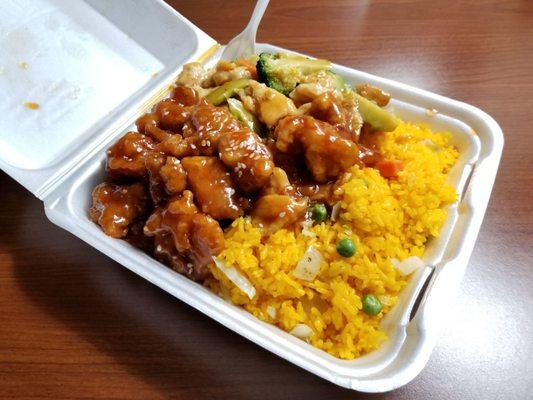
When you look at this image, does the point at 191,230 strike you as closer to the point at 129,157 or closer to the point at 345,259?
the point at 129,157

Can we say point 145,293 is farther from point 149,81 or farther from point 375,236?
point 149,81

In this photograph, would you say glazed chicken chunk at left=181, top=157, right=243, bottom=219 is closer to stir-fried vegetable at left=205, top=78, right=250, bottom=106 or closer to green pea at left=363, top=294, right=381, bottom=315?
stir-fried vegetable at left=205, top=78, right=250, bottom=106

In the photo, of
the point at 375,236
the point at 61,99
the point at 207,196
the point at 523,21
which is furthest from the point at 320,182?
the point at 523,21

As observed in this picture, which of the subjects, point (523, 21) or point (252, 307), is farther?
point (523, 21)

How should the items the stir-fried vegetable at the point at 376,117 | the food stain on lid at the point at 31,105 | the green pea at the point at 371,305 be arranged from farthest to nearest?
the food stain on lid at the point at 31,105
the stir-fried vegetable at the point at 376,117
the green pea at the point at 371,305

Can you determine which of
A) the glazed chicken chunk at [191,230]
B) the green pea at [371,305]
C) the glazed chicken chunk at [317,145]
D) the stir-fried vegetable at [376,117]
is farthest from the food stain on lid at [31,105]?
the green pea at [371,305]

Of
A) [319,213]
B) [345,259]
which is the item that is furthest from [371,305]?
[319,213]

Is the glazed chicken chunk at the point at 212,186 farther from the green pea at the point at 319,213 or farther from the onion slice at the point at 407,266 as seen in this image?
the onion slice at the point at 407,266

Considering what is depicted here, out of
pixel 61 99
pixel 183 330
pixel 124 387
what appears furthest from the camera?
pixel 61 99
